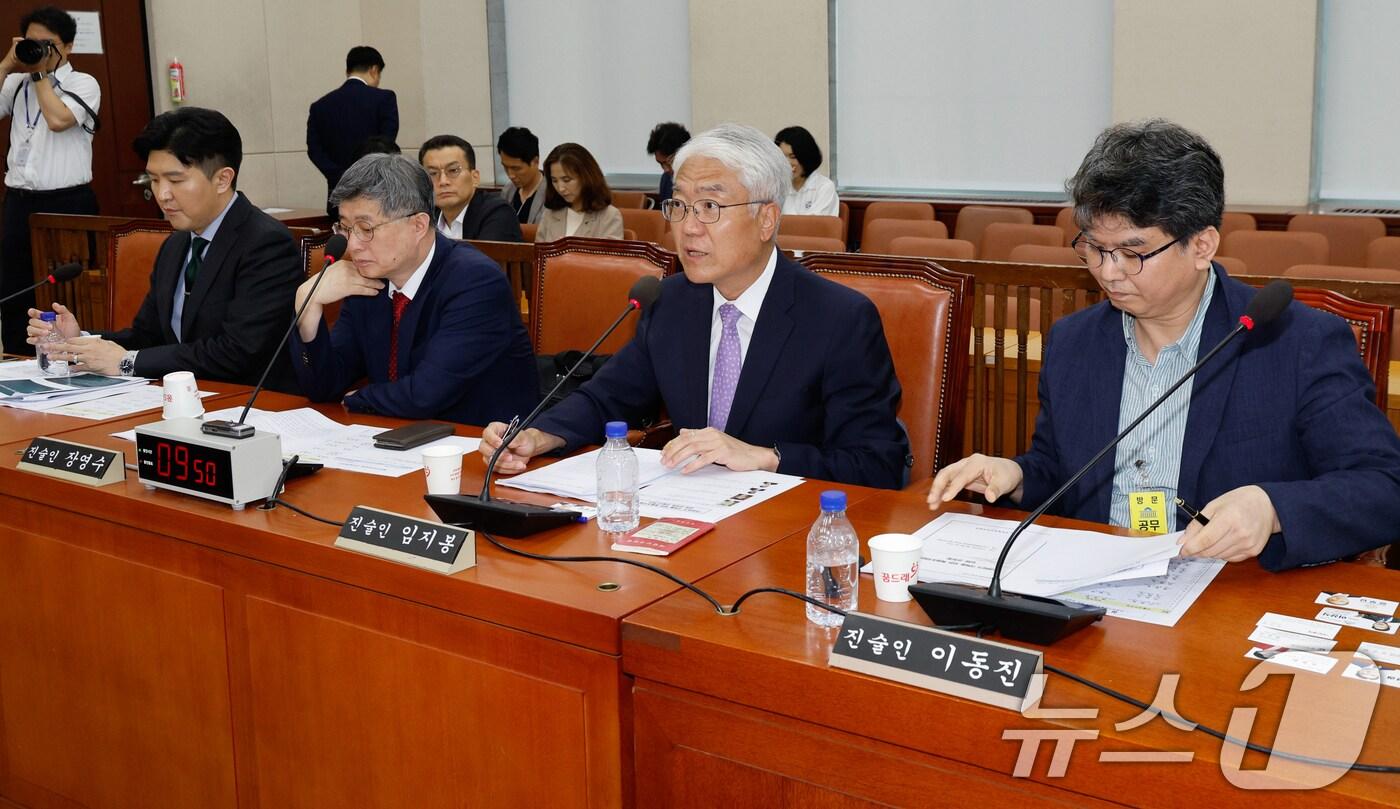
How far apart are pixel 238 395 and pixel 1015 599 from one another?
1997 mm

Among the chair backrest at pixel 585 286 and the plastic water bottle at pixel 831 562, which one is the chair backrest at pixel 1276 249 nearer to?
the chair backrest at pixel 585 286

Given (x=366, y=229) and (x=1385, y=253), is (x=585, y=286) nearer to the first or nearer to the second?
(x=366, y=229)

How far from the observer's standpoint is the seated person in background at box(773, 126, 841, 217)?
667 cm

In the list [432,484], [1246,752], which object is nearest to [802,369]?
[432,484]

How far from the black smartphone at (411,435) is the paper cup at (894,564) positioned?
3.59ft

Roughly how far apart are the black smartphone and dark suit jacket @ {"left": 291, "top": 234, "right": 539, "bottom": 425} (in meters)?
0.23

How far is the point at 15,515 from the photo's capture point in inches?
87.4

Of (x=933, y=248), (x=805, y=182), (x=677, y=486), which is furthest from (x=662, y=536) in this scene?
(x=805, y=182)

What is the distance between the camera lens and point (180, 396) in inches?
95.3

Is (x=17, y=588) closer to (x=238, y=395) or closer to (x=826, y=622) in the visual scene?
(x=238, y=395)

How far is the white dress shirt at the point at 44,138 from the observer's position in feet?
18.7

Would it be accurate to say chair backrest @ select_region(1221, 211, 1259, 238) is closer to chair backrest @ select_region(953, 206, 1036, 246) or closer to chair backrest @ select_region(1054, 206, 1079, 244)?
chair backrest @ select_region(1054, 206, 1079, 244)

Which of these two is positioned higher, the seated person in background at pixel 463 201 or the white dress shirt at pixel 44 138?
the white dress shirt at pixel 44 138

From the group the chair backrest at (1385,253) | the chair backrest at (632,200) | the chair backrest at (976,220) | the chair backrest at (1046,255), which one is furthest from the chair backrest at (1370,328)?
the chair backrest at (632,200)
